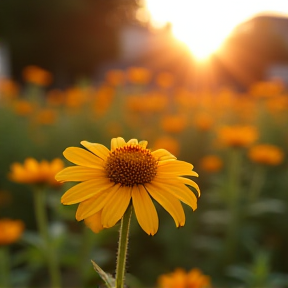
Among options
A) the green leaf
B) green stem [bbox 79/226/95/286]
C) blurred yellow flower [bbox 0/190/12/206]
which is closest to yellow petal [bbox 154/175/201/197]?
the green leaf

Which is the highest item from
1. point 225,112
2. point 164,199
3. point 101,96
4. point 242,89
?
point 242,89

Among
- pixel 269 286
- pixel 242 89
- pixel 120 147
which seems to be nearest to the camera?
pixel 120 147

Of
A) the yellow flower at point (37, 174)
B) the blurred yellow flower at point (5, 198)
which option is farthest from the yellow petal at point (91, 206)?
the blurred yellow flower at point (5, 198)

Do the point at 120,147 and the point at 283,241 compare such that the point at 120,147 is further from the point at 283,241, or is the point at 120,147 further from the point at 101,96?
the point at 101,96

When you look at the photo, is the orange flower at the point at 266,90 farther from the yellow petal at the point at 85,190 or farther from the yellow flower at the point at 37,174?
the yellow petal at the point at 85,190

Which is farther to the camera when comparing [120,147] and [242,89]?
[242,89]

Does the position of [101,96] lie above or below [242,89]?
below

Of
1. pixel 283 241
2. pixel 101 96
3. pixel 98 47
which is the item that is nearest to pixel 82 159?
pixel 283 241
